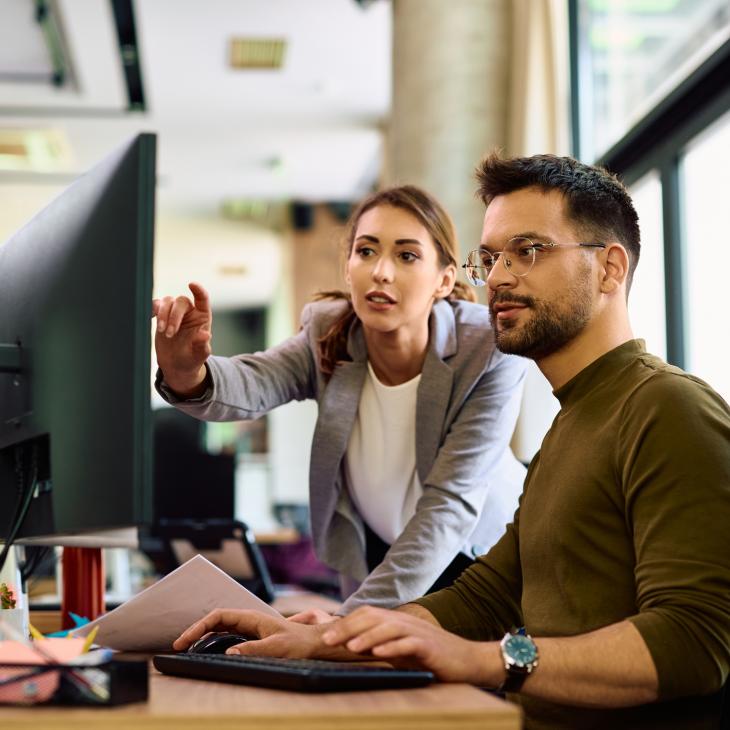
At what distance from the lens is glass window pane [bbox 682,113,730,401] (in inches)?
135

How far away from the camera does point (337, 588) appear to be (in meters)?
4.54

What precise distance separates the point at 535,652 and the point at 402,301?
116cm

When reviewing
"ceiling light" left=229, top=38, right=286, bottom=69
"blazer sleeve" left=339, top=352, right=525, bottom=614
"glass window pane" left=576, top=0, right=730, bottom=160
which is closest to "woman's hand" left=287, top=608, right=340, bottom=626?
"blazer sleeve" left=339, top=352, right=525, bottom=614

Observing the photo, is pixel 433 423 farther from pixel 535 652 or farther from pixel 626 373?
pixel 535 652

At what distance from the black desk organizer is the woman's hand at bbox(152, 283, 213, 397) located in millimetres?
649

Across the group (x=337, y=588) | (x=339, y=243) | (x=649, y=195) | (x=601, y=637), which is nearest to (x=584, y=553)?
(x=601, y=637)

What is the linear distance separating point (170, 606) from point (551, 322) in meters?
0.65

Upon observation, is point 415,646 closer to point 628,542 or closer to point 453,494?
point 628,542

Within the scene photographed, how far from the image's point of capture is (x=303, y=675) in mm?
910

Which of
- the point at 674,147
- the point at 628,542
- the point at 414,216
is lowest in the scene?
the point at 628,542

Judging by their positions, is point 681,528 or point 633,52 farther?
point 633,52

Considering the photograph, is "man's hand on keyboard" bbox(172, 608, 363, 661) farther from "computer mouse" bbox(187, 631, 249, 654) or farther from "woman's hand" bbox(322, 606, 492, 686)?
"woman's hand" bbox(322, 606, 492, 686)

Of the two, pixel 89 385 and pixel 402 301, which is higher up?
pixel 402 301

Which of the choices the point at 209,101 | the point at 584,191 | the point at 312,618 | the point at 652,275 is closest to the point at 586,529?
the point at 312,618
